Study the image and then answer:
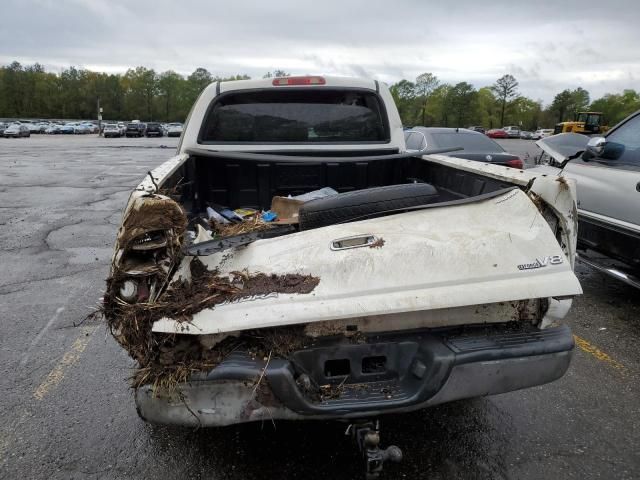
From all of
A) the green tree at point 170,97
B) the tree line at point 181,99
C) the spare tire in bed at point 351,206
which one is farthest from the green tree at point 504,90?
the spare tire in bed at point 351,206

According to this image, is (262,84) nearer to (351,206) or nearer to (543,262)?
(351,206)

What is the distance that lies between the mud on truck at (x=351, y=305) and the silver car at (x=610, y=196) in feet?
7.72

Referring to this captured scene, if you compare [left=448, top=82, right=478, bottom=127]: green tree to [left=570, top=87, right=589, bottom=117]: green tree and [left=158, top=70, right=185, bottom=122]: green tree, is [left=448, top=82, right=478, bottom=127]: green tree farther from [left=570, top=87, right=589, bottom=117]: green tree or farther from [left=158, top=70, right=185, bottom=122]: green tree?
[left=158, top=70, right=185, bottom=122]: green tree

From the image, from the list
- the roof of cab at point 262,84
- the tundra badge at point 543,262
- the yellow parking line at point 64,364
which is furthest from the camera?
the roof of cab at point 262,84

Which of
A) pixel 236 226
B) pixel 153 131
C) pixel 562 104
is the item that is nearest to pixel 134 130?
pixel 153 131

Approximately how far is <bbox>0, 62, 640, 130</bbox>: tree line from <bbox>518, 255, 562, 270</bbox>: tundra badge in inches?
3222

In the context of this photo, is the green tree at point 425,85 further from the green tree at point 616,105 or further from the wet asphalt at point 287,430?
→ the wet asphalt at point 287,430

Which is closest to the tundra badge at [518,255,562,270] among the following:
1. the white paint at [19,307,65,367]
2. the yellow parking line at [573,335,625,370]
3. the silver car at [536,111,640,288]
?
the yellow parking line at [573,335,625,370]

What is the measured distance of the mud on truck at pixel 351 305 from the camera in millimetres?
2045

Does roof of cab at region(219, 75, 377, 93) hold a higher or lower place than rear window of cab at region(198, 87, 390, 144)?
higher

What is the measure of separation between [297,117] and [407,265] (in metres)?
2.72

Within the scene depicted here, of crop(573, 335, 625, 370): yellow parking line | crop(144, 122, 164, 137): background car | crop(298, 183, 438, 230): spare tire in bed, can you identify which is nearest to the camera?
crop(298, 183, 438, 230): spare tire in bed

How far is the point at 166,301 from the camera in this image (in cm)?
207

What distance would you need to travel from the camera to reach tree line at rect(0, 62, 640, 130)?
3295 inches
